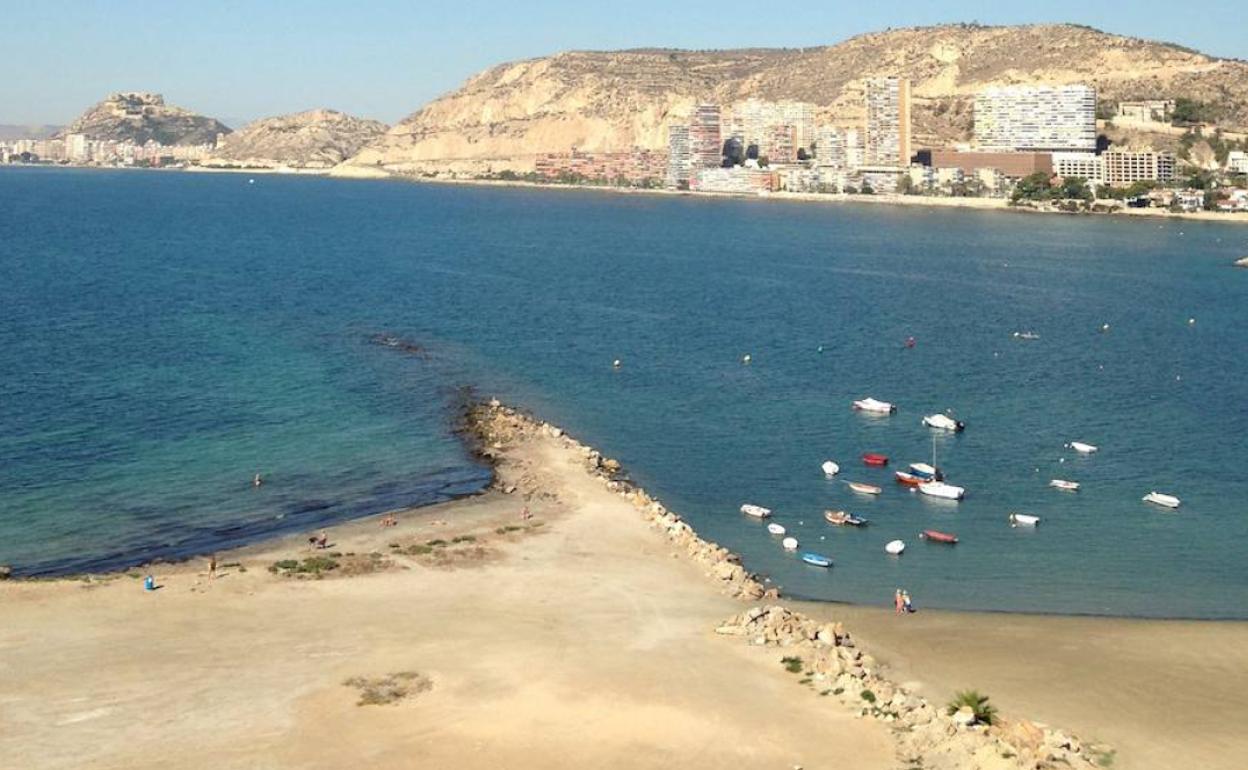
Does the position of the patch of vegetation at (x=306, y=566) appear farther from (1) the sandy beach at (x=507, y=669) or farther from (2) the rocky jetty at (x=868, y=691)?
(2) the rocky jetty at (x=868, y=691)

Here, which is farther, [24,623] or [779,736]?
[24,623]

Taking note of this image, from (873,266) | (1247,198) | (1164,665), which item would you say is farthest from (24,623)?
(1247,198)

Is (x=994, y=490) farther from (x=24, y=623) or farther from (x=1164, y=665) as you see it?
(x=24, y=623)

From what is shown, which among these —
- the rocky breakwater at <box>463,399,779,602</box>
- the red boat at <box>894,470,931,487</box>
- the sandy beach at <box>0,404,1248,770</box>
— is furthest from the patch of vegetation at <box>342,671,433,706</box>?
the red boat at <box>894,470,931,487</box>

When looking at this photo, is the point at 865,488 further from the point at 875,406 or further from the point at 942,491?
the point at 875,406

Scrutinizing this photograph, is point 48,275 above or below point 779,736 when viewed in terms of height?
above

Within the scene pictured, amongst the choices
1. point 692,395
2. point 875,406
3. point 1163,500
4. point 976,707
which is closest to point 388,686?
point 976,707
